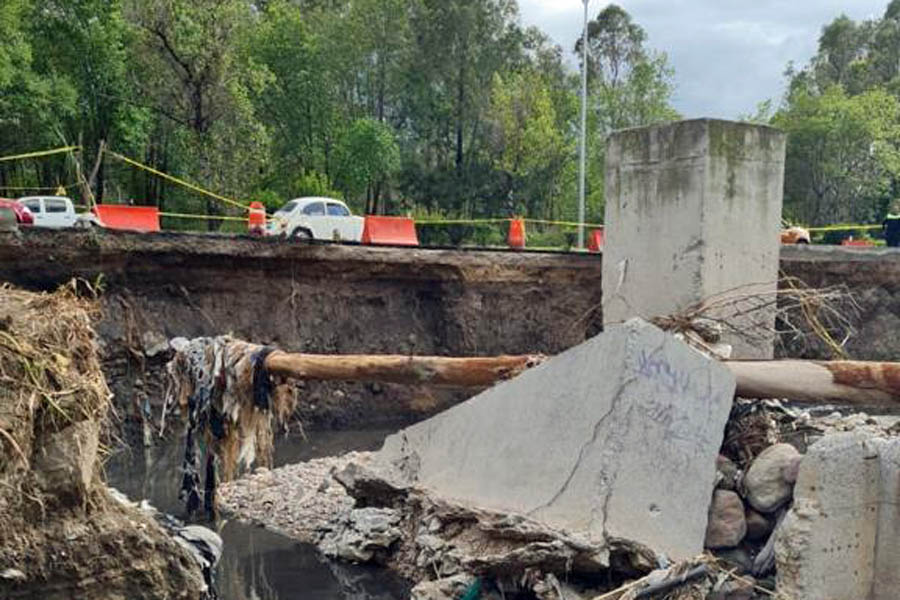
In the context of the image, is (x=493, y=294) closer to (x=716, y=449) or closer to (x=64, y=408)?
(x=716, y=449)

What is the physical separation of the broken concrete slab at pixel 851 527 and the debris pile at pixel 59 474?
135 inches

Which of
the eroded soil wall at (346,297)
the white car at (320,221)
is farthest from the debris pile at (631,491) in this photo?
the white car at (320,221)

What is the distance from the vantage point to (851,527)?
15.1 ft

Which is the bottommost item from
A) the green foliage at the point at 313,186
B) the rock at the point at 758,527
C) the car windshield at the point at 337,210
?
the rock at the point at 758,527

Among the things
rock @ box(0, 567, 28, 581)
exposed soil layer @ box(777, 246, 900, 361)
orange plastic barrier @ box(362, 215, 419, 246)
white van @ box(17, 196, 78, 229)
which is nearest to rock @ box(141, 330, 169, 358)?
orange plastic barrier @ box(362, 215, 419, 246)

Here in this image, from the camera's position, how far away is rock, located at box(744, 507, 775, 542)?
17.5 ft

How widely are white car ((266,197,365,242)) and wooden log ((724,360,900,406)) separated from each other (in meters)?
15.4

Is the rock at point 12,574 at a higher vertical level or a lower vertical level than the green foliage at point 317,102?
lower

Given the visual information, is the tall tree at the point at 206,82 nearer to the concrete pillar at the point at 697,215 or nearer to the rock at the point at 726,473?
the concrete pillar at the point at 697,215

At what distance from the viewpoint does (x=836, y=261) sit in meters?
17.5

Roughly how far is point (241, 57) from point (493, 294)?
15.6m

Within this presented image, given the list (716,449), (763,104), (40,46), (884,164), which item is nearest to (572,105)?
(763,104)

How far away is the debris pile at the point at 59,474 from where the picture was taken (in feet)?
12.0

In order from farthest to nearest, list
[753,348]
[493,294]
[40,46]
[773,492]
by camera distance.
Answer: [40,46] → [493,294] → [753,348] → [773,492]
